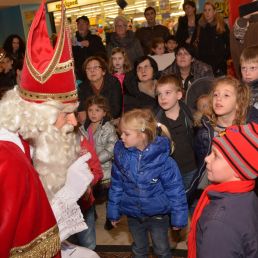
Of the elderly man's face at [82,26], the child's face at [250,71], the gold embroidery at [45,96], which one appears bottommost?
the child's face at [250,71]

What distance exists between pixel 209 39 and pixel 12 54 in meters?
3.55

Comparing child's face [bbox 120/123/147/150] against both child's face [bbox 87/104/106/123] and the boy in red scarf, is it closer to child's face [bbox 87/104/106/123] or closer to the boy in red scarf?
the boy in red scarf

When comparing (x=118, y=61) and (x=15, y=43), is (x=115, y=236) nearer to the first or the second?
(x=118, y=61)

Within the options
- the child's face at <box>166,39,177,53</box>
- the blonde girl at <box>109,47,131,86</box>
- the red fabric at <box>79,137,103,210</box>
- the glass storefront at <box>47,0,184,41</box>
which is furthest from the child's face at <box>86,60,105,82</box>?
the glass storefront at <box>47,0,184,41</box>

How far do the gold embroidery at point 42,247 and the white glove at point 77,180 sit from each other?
0.84 ft

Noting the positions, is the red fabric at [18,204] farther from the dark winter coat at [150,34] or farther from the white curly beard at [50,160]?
the dark winter coat at [150,34]

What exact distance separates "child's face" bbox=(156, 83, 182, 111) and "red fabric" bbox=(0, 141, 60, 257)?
1925 mm

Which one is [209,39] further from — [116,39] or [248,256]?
[248,256]

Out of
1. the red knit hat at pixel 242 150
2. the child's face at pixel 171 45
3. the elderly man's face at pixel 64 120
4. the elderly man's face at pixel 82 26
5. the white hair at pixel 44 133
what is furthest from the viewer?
the elderly man's face at pixel 82 26

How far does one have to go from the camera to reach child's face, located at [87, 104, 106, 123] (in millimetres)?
3924

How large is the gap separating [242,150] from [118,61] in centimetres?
357

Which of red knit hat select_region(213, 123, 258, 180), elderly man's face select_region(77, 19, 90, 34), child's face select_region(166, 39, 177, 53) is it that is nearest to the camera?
red knit hat select_region(213, 123, 258, 180)

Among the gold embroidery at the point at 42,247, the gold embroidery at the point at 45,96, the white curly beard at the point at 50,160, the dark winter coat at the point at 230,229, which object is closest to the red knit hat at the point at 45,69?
the gold embroidery at the point at 45,96

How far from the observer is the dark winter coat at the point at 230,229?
1.59m
